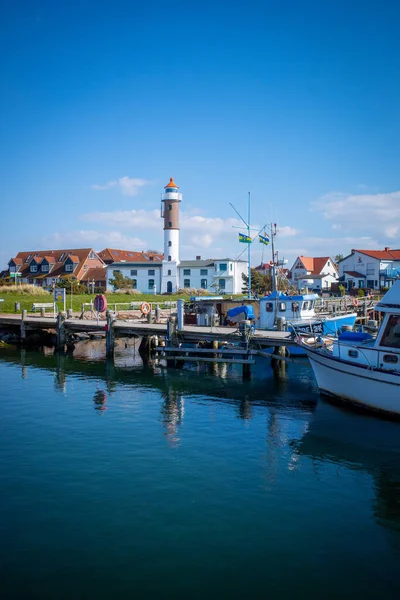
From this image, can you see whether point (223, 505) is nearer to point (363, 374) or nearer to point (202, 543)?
point (202, 543)

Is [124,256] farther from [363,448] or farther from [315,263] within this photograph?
[363,448]

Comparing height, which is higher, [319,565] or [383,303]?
[383,303]

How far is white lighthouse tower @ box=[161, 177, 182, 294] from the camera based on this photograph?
80938 mm

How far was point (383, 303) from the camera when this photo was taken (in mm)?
19672

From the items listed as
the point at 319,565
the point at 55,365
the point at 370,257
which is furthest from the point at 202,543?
the point at 370,257

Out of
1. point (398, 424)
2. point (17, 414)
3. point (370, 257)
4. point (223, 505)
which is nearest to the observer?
point (223, 505)

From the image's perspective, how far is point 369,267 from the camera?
271ft

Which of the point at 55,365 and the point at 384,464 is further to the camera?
the point at 55,365

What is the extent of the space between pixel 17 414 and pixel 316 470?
11.9 meters

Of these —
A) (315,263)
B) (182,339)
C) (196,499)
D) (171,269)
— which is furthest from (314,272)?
(196,499)

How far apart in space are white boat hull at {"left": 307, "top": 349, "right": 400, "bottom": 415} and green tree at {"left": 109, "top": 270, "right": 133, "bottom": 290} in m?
58.0

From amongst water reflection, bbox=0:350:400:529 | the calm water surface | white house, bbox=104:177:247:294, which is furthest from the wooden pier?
white house, bbox=104:177:247:294

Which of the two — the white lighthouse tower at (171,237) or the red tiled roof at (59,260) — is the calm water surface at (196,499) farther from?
the red tiled roof at (59,260)

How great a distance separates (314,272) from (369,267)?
12864 mm
